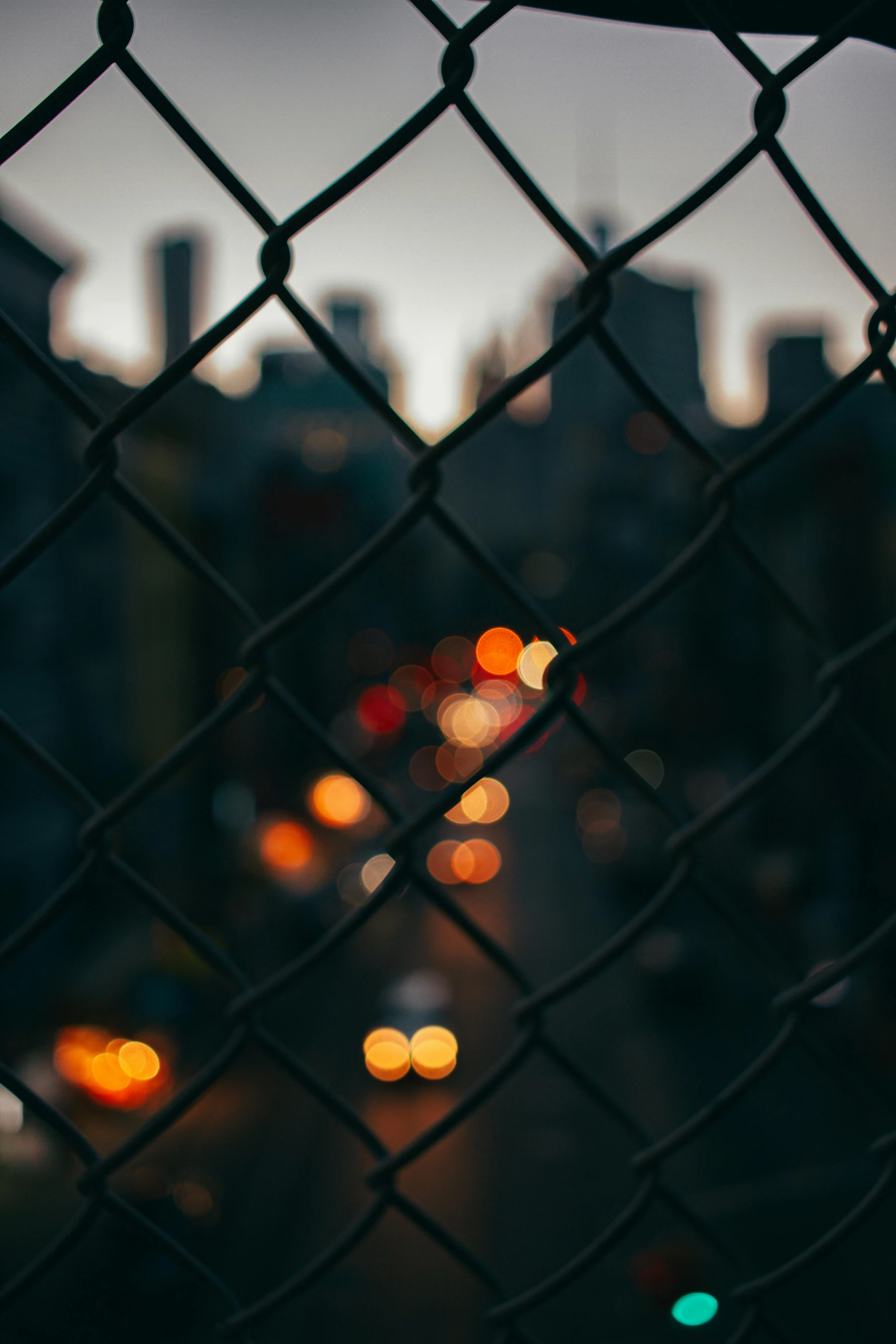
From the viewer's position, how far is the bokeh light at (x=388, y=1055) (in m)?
15.2

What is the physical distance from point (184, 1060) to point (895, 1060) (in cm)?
993

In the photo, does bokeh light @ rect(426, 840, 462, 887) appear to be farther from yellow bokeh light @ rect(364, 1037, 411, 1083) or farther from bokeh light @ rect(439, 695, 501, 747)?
bokeh light @ rect(439, 695, 501, 747)

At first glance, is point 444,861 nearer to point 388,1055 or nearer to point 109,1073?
point 388,1055

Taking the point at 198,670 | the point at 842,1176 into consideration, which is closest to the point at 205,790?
the point at 198,670

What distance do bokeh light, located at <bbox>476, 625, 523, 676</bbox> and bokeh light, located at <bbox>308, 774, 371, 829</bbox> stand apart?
150 feet

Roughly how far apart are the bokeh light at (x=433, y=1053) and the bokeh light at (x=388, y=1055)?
0.12 metres

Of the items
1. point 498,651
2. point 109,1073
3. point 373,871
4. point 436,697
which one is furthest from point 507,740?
point 498,651

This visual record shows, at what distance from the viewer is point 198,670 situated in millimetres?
Result: 27109

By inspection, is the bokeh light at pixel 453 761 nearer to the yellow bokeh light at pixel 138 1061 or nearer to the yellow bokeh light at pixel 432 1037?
the yellow bokeh light at pixel 432 1037

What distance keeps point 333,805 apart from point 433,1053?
718 inches

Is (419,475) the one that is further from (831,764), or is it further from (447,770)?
(447,770)

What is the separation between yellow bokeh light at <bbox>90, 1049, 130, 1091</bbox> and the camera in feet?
41.1

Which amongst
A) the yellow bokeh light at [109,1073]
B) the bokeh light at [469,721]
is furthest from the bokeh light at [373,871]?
the bokeh light at [469,721]

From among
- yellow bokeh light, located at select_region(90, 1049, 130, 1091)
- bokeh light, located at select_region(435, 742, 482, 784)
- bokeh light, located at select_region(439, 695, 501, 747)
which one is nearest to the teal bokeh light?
yellow bokeh light, located at select_region(90, 1049, 130, 1091)
